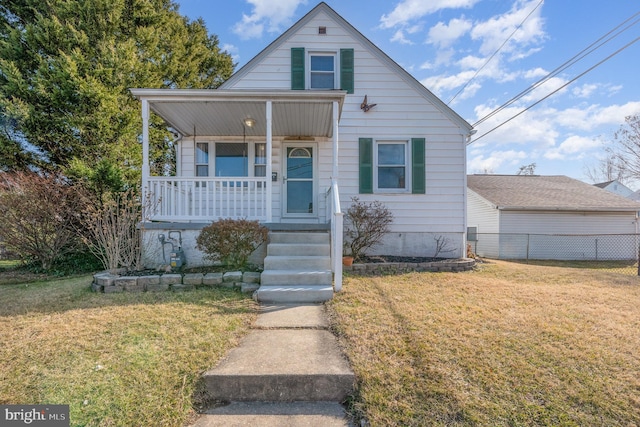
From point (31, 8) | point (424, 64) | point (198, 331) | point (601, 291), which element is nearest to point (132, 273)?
point (198, 331)

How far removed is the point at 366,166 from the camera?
7090 millimetres

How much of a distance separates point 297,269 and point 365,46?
5.91 meters

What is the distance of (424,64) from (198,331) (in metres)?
11.7

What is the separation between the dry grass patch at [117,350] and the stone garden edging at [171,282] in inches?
11.3

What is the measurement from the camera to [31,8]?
8992 mm

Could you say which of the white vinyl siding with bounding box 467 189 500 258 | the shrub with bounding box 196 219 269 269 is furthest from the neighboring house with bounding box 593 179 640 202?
the shrub with bounding box 196 219 269 269

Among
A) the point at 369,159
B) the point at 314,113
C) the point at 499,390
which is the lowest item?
the point at 499,390

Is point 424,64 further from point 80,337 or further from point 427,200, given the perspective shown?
point 80,337

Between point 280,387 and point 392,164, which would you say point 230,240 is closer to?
point 280,387

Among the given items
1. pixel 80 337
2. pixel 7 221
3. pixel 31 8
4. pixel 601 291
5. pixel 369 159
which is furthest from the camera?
pixel 31 8

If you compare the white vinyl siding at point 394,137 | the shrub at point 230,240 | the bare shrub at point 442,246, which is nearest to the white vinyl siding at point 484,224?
the bare shrub at point 442,246

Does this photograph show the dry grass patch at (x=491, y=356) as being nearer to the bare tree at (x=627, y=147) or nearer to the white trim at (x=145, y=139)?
the white trim at (x=145, y=139)
